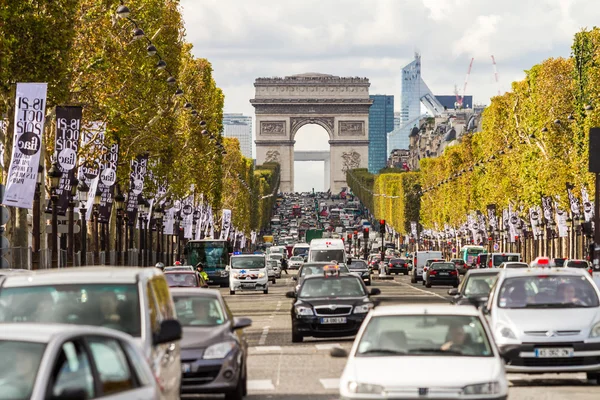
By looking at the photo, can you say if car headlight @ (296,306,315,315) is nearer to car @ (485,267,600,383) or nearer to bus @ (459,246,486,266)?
car @ (485,267,600,383)

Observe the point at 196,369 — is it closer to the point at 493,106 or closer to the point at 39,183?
the point at 39,183

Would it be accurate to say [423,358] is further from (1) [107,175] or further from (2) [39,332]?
(1) [107,175]

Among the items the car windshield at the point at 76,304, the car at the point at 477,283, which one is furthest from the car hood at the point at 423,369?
the car at the point at 477,283

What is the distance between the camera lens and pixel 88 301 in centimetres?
1283

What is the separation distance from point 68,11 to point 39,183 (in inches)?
234

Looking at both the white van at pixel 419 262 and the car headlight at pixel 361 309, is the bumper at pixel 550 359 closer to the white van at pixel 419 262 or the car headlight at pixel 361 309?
the car headlight at pixel 361 309

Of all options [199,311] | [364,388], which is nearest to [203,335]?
[199,311]

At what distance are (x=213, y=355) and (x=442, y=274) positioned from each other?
54388 millimetres

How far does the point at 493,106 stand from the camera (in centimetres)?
10025

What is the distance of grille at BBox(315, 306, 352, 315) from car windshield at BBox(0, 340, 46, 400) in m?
19.1

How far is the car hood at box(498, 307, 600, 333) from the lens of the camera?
18.6 meters

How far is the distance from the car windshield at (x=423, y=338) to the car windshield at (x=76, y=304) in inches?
95.0

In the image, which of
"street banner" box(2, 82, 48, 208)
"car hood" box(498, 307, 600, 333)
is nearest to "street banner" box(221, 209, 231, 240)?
"street banner" box(2, 82, 48, 208)

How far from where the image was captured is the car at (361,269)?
66.6 meters
